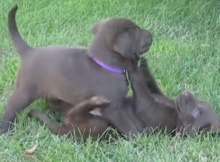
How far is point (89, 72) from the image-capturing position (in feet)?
10.7

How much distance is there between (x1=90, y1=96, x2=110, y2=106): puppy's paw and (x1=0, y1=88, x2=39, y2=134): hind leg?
346 mm

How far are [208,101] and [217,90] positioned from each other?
18cm

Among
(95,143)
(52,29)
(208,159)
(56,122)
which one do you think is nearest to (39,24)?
(52,29)

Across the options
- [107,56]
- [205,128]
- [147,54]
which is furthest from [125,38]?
[147,54]

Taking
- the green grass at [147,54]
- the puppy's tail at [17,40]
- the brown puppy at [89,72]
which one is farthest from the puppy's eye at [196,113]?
the puppy's tail at [17,40]

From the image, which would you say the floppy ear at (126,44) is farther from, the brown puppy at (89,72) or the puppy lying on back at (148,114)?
the puppy lying on back at (148,114)

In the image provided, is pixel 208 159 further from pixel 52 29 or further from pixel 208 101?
pixel 52 29

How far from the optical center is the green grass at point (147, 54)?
310 centimetres

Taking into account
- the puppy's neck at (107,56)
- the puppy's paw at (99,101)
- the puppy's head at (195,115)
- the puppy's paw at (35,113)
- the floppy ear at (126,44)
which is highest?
the floppy ear at (126,44)

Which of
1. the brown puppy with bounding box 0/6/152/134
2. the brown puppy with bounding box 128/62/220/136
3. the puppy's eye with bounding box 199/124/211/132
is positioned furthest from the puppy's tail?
the puppy's eye with bounding box 199/124/211/132

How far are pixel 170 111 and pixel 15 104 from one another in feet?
2.71

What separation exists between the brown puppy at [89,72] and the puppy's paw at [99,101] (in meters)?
0.03

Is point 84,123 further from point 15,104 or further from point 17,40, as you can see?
point 17,40

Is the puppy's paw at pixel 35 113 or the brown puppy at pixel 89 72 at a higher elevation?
the brown puppy at pixel 89 72
